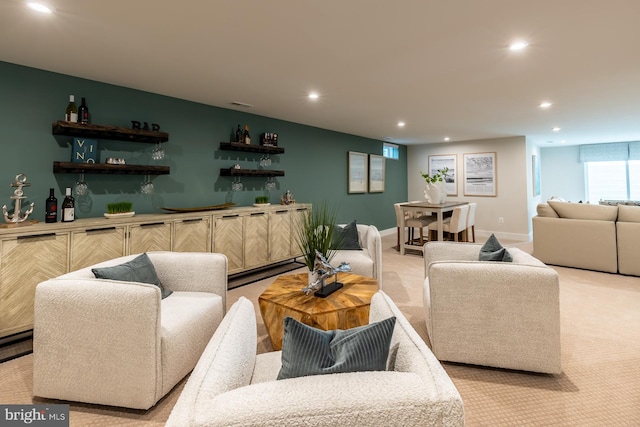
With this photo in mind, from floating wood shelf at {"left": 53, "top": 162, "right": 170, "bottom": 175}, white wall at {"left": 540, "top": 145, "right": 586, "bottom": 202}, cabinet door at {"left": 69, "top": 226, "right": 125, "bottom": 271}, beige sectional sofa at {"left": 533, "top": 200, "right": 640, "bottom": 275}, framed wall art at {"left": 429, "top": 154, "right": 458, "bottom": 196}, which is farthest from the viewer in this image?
white wall at {"left": 540, "top": 145, "right": 586, "bottom": 202}

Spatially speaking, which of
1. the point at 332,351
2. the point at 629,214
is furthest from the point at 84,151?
the point at 629,214

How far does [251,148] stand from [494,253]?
11.1 feet

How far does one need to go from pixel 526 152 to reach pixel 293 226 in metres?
5.59

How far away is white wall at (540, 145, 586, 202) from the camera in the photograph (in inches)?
346

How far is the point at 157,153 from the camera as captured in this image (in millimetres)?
3678

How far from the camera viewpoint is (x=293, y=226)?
191 inches

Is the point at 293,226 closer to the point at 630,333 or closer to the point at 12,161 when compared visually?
the point at 12,161

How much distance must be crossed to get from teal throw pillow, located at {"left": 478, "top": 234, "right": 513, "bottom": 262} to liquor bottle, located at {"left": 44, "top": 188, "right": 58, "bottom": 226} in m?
3.69

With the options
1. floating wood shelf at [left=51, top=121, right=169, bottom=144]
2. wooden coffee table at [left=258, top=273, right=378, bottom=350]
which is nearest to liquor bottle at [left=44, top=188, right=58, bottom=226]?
floating wood shelf at [left=51, top=121, right=169, bottom=144]

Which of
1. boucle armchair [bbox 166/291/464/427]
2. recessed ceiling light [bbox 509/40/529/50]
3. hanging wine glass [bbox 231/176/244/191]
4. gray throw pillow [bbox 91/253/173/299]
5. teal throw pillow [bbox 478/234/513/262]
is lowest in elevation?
boucle armchair [bbox 166/291/464/427]

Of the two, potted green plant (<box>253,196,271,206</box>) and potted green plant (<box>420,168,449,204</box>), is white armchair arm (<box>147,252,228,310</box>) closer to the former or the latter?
potted green plant (<box>253,196,271,206</box>)

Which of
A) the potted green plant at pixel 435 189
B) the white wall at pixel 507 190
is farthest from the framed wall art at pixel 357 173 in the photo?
the white wall at pixel 507 190

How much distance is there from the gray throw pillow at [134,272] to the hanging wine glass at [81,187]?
1.42m

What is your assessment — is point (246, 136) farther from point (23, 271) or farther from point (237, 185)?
point (23, 271)
